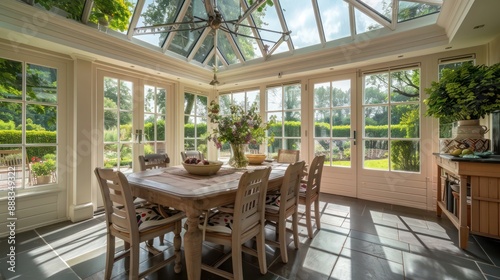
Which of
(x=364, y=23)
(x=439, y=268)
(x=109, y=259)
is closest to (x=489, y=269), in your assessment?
(x=439, y=268)

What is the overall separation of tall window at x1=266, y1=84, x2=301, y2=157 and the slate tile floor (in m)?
1.84

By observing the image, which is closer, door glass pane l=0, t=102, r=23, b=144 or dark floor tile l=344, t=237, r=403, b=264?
dark floor tile l=344, t=237, r=403, b=264

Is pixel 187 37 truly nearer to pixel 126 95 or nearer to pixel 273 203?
pixel 126 95

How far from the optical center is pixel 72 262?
186 cm

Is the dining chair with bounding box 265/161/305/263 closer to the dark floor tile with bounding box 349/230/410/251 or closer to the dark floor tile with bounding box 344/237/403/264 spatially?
the dark floor tile with bounding box 344/237/403/264

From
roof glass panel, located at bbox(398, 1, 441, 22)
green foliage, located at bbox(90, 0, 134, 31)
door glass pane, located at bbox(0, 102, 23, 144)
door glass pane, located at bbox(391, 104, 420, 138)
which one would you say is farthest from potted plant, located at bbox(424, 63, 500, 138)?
door glass pane, located at bbox(0, 102, 23, 144)

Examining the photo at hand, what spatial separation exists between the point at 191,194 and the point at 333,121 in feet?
10.4

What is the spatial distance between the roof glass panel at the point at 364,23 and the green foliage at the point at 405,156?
5.77ft

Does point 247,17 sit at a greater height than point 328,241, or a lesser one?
greater

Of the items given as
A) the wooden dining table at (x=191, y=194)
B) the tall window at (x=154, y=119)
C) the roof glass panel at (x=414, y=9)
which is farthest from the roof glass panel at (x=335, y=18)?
the tall window at (x=154, y=119)

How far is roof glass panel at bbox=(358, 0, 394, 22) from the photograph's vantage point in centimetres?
295

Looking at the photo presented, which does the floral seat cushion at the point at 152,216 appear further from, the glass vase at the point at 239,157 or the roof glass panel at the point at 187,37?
the roof glass panel at the point at 187,37

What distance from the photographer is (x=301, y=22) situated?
354 centimetres

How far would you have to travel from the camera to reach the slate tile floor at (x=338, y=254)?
1.70 metres
